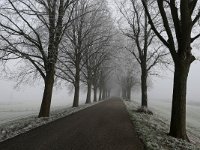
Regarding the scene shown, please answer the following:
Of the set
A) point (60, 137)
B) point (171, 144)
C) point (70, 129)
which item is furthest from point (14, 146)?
point (171, 144)

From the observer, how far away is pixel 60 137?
8.47 meters

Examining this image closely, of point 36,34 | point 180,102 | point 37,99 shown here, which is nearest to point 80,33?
point 36,34

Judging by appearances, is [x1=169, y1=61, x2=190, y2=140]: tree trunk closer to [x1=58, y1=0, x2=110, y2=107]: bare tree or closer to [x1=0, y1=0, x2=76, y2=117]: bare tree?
[x1=0, y1=0, x2=76, y2=117]: bare tree

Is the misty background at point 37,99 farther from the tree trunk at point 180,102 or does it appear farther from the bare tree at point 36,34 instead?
the tree trunk at point 180,102

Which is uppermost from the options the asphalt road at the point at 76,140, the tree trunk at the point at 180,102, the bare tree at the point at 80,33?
the bare tree at the point at 80,33

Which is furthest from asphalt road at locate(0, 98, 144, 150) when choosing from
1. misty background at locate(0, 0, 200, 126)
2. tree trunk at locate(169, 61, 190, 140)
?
misty background at locate(0, 0, 200, 126)

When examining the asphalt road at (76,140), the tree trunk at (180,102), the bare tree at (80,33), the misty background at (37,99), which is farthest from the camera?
the misty background at (37,99)

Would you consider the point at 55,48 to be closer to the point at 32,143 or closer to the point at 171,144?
the point at 32,143

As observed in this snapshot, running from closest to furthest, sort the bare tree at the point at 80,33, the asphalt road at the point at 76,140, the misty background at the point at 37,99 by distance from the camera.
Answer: the asphalt road at the point at 76,140, the bare tree at the point at 80,33, the misty background at the point at 37,99

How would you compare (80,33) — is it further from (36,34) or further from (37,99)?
(37,99)

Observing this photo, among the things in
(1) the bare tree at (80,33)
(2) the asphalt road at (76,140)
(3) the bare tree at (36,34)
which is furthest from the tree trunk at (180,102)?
(1) the bare tree at (80,33)

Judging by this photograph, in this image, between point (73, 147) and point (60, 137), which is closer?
point (73, 147)

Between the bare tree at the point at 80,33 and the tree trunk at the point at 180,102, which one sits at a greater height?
the bare tree at the point at 80,33

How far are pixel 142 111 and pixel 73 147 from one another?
12204 mm
